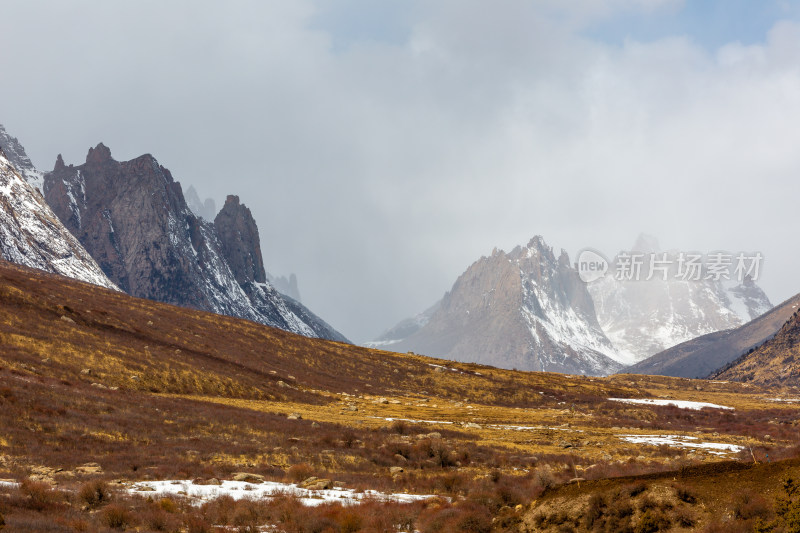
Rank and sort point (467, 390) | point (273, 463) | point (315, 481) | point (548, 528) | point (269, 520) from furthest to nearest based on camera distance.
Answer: point (467, 390) < point (273, 463) < point (315, 481) < point (269, 520) < point (548, 528)

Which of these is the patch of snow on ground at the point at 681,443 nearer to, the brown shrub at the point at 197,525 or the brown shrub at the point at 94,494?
the brown shrub at the point at 197,525

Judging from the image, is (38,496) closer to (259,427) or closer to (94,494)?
(94,494)

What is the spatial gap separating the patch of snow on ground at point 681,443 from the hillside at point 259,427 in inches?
11.8

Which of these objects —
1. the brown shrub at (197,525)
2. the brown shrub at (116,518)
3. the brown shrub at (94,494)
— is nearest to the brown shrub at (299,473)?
the brown shrub at (94,494)

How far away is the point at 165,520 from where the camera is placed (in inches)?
703

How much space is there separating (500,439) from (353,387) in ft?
140

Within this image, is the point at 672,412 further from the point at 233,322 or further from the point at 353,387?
the point at 233,322

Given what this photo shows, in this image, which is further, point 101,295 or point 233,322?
point 233,322

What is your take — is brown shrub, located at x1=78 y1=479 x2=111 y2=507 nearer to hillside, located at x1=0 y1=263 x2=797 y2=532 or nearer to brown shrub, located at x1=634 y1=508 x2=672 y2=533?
hillside, located at x1=0 y1=263 x2=797 y2=532

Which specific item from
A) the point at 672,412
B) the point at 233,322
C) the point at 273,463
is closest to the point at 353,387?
the point at 233,322

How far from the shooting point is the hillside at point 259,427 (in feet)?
77.0

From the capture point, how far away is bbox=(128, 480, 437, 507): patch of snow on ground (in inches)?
888

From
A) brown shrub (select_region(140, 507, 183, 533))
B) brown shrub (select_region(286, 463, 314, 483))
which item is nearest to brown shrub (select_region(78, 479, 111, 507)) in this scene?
brown shrub (select_region(140, 507, 183, 533))

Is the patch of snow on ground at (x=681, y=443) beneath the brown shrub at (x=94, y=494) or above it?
beneath
